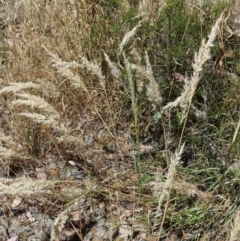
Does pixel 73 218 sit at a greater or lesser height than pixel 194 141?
lesser

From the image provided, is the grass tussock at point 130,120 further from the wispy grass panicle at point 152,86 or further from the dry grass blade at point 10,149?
the wispy grass panicle at point 152,86

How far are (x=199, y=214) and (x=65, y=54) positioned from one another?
4.00 feet

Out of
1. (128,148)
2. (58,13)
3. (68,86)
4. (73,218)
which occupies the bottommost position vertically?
(73,218)

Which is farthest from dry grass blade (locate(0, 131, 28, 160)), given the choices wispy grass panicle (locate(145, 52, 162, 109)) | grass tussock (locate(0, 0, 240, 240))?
wispy grass panicle (locate(145, 52, 162, 109))

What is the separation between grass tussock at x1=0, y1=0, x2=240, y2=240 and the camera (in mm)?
1970

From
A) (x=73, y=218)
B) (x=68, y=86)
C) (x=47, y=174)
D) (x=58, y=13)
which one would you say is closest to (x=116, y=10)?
(x=58, y=13)

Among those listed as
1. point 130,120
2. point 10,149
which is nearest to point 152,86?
point 10,149

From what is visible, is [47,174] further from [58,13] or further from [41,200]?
[58,13]

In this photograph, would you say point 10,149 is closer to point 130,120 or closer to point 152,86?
point 152,86

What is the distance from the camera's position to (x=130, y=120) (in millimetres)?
2533

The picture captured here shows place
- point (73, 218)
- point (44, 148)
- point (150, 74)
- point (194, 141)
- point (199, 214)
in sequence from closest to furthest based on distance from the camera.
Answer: point (150, 74)
point (199, 214)
point (73, 218)
point (194, 141)
point (44, 148)

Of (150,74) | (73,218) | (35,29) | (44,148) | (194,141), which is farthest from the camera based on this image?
(35,29)

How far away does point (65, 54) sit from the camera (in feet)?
8.54

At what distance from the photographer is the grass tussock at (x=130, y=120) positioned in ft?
6.46
